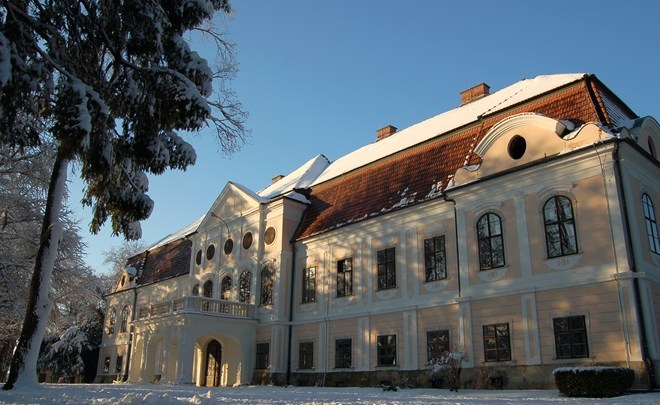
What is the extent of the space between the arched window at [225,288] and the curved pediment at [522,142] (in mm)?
14512

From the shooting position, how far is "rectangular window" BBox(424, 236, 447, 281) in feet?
63.3

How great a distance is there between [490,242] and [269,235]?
12074mm

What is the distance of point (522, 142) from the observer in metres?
17.5

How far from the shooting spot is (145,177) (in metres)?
11.0

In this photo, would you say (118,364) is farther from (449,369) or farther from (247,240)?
(449,369)

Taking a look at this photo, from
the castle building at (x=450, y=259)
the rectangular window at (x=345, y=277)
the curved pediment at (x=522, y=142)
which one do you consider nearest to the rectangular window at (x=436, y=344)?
the castle building at (x=450, y=259)

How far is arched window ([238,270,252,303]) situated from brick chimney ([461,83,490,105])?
13127 millimetres

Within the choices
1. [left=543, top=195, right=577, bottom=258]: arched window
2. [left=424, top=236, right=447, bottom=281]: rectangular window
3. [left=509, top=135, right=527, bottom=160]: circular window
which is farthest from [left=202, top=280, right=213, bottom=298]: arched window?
[left=543, top=195, right=577, bottom=258]: arched window

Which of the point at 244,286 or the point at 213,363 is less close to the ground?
the point at 244,286

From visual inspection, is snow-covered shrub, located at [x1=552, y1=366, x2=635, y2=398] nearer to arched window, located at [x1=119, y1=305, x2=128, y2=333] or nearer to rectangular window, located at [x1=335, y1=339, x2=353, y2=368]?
rectangular window, located at [x1=335, y1=339, x2=353, y2=368]

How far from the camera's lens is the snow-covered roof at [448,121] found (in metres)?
19.2

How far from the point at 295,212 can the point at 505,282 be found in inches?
479

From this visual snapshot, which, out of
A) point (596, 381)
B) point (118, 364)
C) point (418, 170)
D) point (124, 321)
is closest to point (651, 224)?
point (596, 381)

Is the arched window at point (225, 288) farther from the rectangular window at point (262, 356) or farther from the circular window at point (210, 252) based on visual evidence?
the rectangular window at point (262, 356)
